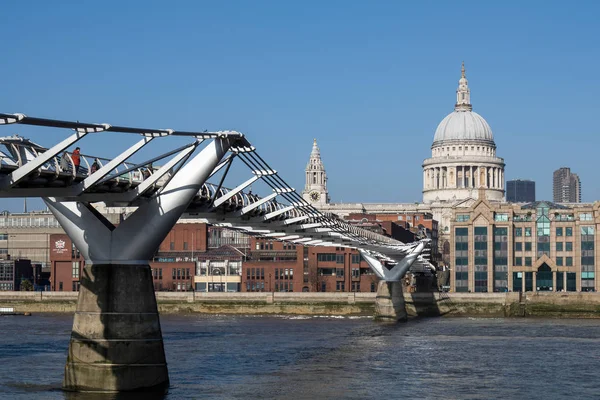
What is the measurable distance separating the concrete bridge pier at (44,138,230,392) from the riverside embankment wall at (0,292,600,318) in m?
72.8

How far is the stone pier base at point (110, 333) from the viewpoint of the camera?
41969mm

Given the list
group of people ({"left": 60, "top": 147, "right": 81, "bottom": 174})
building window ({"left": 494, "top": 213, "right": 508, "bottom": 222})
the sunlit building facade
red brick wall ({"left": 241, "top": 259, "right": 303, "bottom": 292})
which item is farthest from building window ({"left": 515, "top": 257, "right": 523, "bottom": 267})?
group of people ({"left": 60, "top": 147, "right": 81, "bottom": 174})

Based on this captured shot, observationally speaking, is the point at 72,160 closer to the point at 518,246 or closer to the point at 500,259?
the point at 500,259

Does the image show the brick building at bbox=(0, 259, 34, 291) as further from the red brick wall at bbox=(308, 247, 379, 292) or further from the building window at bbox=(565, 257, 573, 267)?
the building window at bbox=(565, 257, 573, 267)

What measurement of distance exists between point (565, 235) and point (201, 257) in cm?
4118

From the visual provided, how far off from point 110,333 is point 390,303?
63.6 m

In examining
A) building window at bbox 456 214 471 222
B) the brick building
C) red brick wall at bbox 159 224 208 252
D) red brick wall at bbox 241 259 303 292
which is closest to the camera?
red brick wall at bbox 241 259 303 292

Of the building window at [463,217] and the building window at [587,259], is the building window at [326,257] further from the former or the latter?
the building window at [587,259]

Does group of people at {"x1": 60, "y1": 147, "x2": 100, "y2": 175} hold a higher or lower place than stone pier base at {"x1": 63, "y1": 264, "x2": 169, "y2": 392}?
higher

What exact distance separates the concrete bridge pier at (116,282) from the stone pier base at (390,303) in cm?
6086

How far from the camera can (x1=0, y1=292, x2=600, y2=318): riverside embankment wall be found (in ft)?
367

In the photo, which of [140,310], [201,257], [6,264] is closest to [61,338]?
[140,310]

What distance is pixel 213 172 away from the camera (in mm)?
43656

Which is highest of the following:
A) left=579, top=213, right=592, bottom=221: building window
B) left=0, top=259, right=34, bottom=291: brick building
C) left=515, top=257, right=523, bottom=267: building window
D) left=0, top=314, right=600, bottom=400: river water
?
left=579, top=213, right=592, bottom=221: building window
